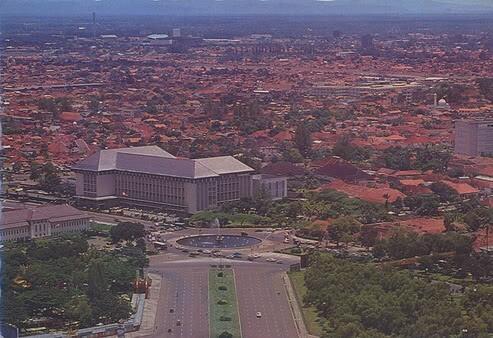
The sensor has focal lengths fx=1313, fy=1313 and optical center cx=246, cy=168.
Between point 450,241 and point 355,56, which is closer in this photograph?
point 450,241

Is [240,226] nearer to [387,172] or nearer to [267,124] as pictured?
[387,172]

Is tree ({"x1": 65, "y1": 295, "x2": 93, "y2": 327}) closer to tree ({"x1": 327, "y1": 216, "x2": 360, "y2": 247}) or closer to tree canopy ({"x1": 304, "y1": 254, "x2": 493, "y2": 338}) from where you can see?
tree canopy ({"x1": 304, "y1": 254, "x2": 493, "y2": 338})

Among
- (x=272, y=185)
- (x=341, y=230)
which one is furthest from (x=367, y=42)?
(x=341, y=230)

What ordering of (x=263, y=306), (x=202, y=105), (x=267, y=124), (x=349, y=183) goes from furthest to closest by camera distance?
(x=202, y=105) < (x=267, y=124) < (x=349, y=183) < (x=263, y=306)

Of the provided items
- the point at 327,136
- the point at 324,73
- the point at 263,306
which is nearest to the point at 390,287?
the point at 263,306

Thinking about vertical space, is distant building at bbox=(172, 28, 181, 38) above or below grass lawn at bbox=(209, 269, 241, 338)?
below

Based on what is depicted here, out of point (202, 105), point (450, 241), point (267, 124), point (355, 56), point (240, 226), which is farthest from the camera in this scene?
point (355, 56)

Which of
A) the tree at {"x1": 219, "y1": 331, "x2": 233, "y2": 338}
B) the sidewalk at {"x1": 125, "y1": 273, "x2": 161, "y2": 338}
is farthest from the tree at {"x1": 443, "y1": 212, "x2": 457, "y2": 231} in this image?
the tree at {"x1": 219, "y1": 331, "x2": 233, "y2": 338}
